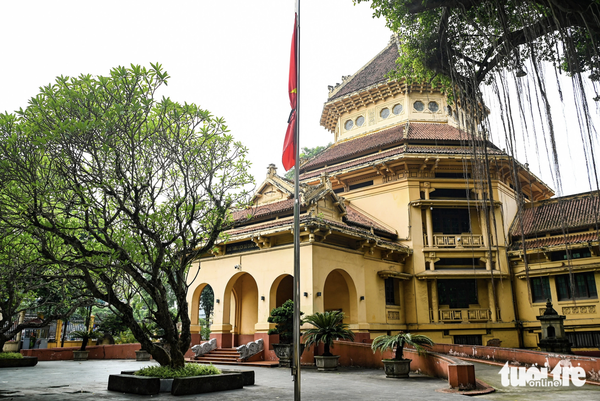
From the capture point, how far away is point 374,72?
1134 inches

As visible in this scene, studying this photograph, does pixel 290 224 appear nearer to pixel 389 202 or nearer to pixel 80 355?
pixel 389 202

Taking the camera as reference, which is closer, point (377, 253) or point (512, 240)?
point (377, 253)

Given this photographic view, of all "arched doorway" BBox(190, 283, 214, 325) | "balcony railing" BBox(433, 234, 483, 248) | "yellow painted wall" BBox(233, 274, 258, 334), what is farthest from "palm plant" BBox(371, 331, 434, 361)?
"arched doorway" BBox(190, 283, 214, 325)

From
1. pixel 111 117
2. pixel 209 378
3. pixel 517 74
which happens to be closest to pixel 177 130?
pixel 111 117

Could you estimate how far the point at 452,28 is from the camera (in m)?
9.75

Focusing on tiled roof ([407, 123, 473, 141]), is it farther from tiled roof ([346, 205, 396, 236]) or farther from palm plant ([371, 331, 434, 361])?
palm plant ([371, 331, 434, 361])

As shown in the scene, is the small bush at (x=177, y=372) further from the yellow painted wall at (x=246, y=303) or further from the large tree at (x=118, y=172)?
the yellow painted wall at (x=246, y=303)

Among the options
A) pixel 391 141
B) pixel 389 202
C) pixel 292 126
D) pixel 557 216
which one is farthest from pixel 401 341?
pixel 557 216

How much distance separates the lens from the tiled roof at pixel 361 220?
21.2 metres

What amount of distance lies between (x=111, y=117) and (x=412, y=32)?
708 centimetres

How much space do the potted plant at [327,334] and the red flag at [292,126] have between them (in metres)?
7.92

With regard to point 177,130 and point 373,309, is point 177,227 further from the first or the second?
point 373,309

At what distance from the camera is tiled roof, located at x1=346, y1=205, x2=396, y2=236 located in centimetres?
2121

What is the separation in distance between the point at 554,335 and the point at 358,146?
1412 centimetres
